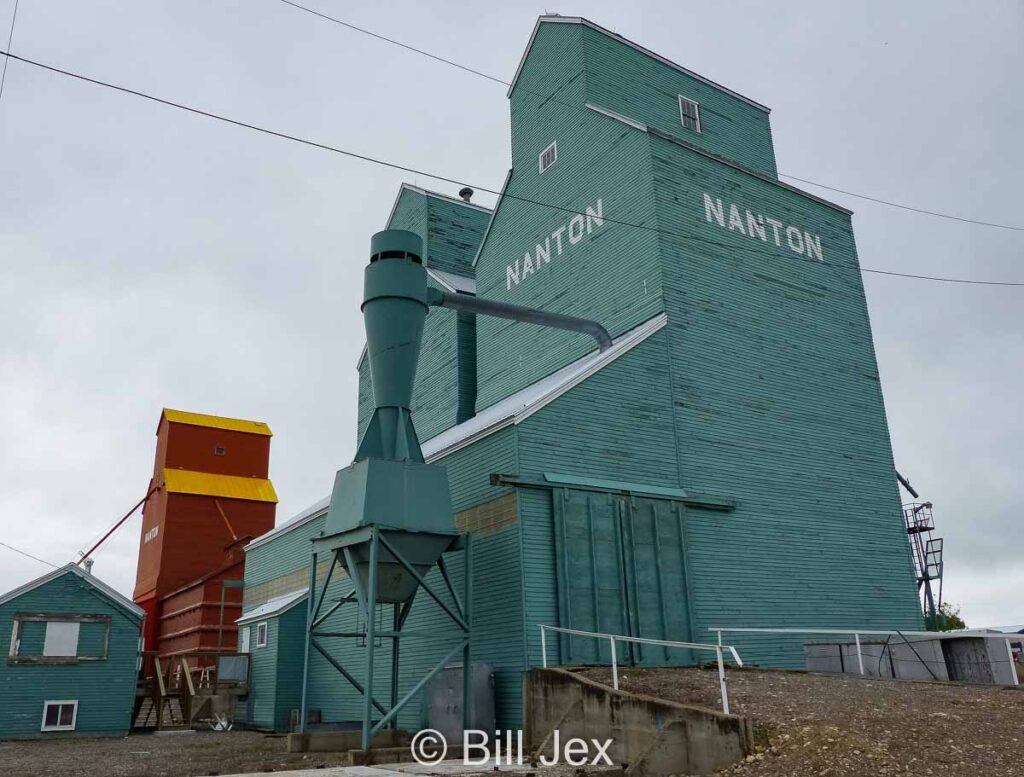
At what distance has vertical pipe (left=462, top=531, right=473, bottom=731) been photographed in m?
17.1

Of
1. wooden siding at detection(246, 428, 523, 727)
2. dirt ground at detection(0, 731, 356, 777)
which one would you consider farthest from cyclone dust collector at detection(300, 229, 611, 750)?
dirt ground at detection(0, 731, 356, 777)

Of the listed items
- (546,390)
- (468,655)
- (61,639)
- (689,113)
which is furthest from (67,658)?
(689,113)

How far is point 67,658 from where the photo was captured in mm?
26438

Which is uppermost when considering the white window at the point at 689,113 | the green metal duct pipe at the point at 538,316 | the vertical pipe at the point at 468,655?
the white window at the point at 689,113

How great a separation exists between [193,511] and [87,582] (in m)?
15.3

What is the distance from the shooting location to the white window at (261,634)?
27078mm

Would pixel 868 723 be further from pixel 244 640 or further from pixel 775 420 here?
pixel 244 640

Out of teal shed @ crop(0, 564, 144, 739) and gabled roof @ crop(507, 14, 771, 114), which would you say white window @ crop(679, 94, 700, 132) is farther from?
teal shed @ crop(0, 564, 144, 739)

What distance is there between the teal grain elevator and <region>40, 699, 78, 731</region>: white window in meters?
5.24

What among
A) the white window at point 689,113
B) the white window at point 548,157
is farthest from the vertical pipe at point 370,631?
the white window at point 689,113

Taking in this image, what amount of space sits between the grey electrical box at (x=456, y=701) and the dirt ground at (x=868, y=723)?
3434mm

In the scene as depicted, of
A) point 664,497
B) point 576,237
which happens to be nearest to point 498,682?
point 664,497

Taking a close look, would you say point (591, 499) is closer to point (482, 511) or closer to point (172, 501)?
point (482, 511)

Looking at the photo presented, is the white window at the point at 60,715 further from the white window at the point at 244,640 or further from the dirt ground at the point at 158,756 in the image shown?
the white window at the point at 244,640
